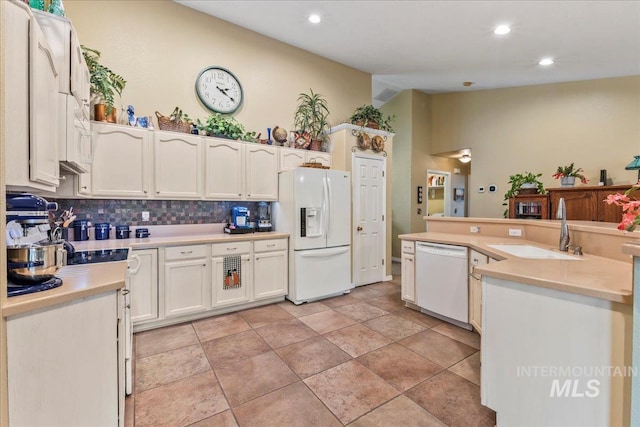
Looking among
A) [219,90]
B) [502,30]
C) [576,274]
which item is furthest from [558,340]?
[219,90]

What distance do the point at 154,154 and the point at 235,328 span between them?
2.07m

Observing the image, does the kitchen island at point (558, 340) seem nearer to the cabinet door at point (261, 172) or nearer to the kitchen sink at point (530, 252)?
the kitchen sink at point (530, 252)

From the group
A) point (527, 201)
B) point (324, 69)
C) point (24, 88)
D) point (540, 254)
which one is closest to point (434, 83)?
point (324, 69)

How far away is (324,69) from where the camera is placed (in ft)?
15.4

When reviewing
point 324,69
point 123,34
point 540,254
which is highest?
point 324,69

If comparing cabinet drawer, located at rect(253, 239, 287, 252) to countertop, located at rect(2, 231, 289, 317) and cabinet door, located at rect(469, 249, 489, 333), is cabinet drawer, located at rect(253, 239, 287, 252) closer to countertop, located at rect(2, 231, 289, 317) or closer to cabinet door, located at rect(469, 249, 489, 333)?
countertop, located at rect(2, 231, 289, 317)

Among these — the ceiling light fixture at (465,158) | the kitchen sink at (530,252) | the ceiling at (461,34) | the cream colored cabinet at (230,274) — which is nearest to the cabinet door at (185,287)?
the cream colored cabinet at (230,274)

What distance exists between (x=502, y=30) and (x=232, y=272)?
4.57 m

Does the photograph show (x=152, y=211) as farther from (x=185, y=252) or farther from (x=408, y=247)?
(x=408, y=247)

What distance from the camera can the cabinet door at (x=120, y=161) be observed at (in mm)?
2752

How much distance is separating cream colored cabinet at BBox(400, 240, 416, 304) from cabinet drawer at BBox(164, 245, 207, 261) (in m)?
2.38

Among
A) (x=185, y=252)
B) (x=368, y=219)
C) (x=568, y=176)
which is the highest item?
(x=568, y=176)

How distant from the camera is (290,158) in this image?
4.01 meters

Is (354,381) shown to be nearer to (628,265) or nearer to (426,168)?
(628,265)
